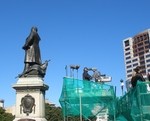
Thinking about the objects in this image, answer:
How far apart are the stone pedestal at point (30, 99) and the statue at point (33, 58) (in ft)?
2.18

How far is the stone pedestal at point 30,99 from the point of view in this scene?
1440 cm

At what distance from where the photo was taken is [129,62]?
136500 mm

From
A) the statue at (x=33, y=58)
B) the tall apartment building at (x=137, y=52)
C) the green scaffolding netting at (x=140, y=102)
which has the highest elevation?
the tall apartment building at (x=137, y=52)

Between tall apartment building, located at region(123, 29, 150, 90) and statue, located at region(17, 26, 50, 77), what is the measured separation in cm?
11307

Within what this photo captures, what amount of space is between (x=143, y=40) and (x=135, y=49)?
6597 mm

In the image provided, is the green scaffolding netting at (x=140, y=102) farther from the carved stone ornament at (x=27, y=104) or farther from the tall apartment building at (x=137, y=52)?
the tall apartment building at (x=137, y=52)

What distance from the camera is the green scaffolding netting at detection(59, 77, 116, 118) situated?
1767 centimetres

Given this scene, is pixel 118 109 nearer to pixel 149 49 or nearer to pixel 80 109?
Result: pixel 80 109

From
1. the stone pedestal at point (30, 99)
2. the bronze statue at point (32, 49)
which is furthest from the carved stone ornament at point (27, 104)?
the bronze statue at point (32, 49)

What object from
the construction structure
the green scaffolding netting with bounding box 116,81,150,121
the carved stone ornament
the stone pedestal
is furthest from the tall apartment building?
the green scaffolding netting with bounding box 116,81,150,121

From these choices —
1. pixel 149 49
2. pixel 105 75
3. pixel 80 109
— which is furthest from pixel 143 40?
pixel 80 109

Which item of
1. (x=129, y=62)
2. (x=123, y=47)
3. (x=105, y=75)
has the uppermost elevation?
(x=123, y=47)

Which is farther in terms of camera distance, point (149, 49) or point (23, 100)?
point (149, 49)

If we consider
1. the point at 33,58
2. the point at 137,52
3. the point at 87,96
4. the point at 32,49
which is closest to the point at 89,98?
the point at 87,96
